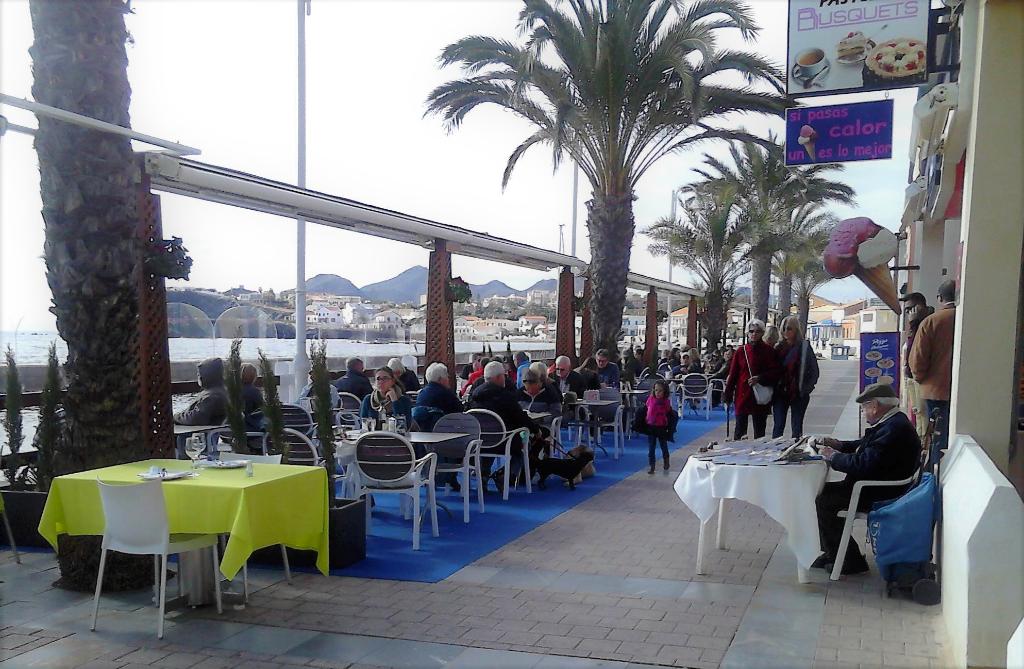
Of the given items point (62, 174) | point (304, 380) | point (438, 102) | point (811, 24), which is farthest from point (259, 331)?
point (811, 24)

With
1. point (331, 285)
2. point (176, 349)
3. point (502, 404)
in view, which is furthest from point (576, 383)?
point (176, 349)

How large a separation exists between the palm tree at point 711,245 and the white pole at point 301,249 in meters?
12.9

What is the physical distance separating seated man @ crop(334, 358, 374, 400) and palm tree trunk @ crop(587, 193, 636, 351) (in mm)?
6300

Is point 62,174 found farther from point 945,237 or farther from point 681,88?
point 681,88

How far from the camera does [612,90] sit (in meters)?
14.2

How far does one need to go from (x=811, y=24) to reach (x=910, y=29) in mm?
833

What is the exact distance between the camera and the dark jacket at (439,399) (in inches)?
332

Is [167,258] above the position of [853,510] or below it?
above

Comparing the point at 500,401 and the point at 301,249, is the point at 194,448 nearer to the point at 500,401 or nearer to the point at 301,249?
the point at 500,401

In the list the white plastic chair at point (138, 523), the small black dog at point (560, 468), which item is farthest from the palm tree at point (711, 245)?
the white plastic chair at point (138, 523)

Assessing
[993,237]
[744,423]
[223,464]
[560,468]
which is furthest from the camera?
[744,423]

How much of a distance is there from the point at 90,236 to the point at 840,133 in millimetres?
6835

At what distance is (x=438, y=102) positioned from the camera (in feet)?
49.9

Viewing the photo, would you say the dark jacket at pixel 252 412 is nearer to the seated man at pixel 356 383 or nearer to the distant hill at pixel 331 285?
the seated man at pixel 356 383
